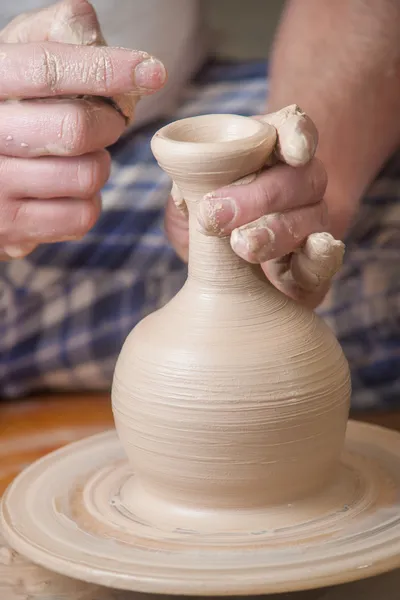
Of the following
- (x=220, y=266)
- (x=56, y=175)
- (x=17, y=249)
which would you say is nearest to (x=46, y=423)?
(x=17, y=249)

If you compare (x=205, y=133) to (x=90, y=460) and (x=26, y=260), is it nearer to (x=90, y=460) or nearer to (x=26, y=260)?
(x=90, y=460)

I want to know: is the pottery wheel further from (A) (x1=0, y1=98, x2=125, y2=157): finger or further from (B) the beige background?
(B) the beige background

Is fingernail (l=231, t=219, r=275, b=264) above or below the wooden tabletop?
above

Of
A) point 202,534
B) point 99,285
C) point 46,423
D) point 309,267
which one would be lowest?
point 46,423

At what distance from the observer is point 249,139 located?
97cm

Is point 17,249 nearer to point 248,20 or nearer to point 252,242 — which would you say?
point 252,242

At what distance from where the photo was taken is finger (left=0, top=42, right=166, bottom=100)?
1.05m

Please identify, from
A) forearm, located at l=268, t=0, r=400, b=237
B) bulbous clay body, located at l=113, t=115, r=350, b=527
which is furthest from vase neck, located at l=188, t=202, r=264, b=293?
forearm, located at l=268, t=0, r=400, b=237

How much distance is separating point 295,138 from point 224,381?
271 mm

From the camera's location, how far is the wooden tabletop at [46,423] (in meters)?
1.43

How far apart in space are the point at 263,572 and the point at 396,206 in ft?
3.23

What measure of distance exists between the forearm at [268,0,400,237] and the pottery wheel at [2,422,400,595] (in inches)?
20.0

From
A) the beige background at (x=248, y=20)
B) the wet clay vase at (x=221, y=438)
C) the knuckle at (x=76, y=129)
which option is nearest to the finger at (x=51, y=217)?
the knuckle at (x=76, y=129)

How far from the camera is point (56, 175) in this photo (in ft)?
3.83
